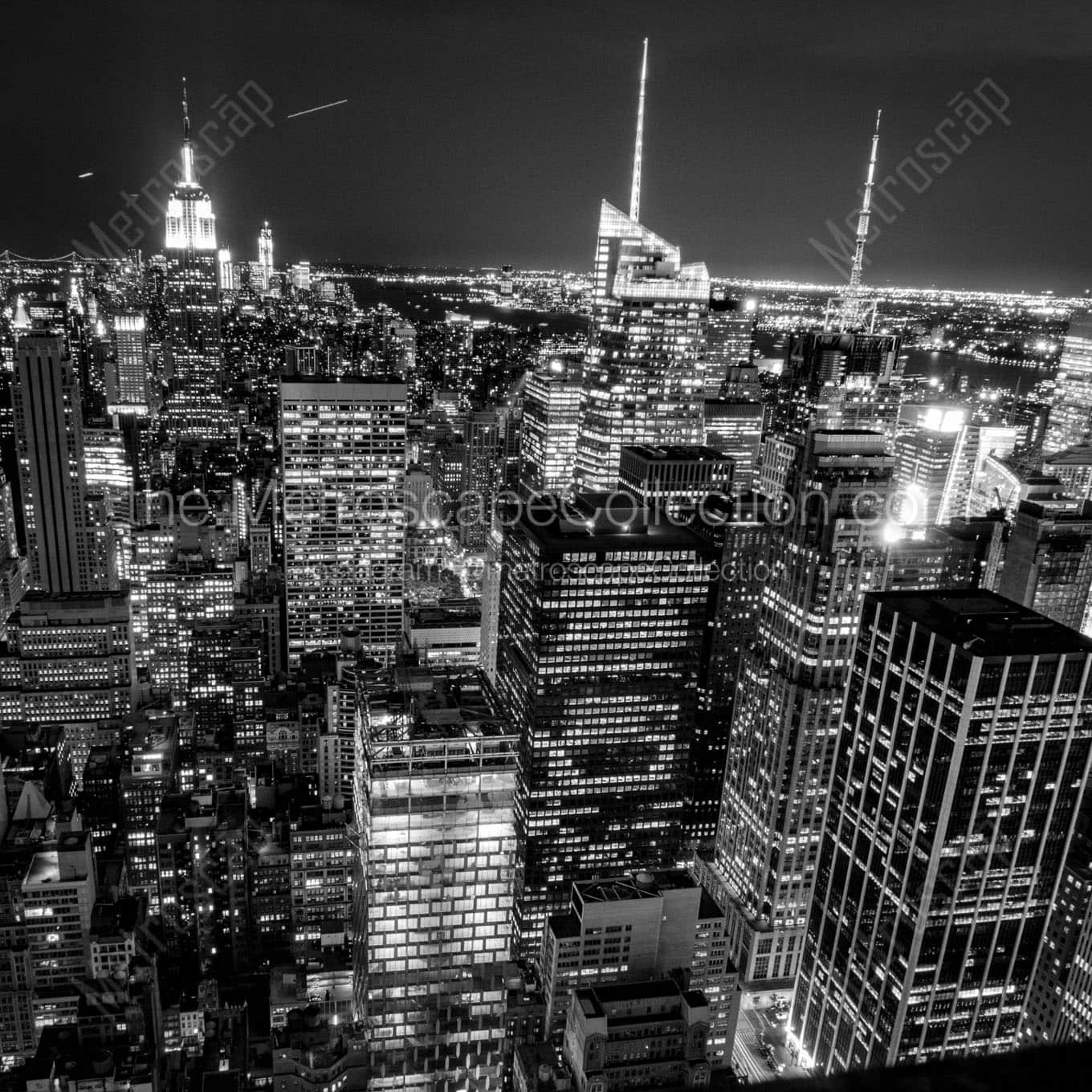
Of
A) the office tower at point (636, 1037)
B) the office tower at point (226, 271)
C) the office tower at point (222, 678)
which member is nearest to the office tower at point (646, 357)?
the office tower at point (222, 678)

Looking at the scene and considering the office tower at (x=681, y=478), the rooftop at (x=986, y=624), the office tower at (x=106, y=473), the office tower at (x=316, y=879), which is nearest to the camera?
the rooftop at (x=986, y=624)

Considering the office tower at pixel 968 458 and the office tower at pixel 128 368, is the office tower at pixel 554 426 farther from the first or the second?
the office tower at pixel 128 368

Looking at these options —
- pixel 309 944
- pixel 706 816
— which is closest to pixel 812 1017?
pixel 706 816

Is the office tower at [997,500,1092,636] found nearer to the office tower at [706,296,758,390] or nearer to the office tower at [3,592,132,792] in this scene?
the office tower at [706,296,758,390]

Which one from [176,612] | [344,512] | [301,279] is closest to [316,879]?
[176,612]

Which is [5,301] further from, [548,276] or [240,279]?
[548,276]

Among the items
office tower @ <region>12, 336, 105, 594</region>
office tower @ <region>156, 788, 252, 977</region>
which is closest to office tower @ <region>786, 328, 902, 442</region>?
office tower @ <region>156, 788, 252, 977</region>
